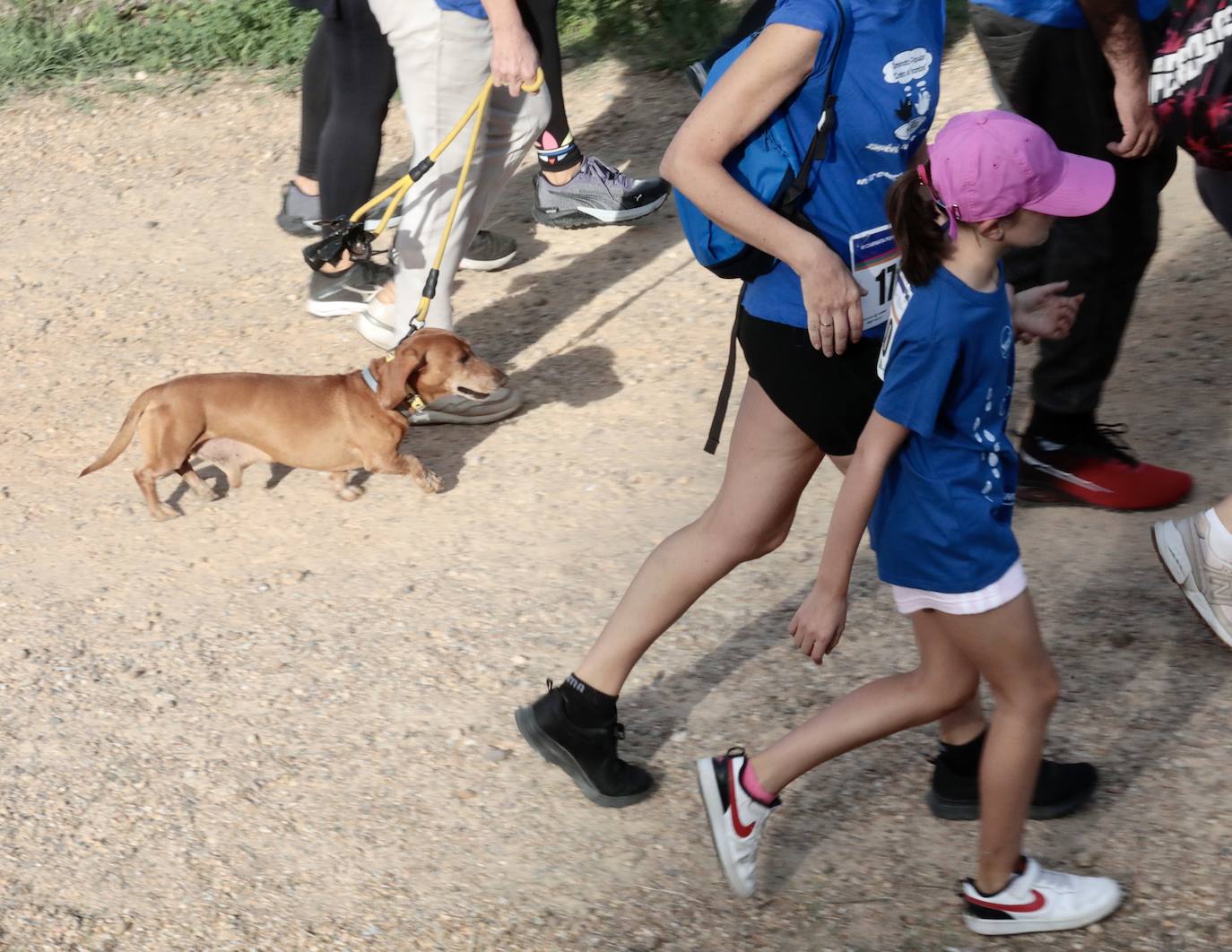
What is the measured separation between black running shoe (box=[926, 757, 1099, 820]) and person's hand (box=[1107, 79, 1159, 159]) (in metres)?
1.62

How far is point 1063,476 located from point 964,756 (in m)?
1.41

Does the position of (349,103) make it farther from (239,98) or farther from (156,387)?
(239,98)

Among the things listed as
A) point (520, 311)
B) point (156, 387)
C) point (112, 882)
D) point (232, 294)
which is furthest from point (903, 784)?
point (232, 294)

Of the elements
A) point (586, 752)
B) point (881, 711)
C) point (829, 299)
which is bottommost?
point (586, 752)

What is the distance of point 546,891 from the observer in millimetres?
2934

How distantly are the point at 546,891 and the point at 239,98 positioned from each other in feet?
21.5

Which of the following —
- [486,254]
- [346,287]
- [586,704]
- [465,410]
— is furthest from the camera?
[486,254]

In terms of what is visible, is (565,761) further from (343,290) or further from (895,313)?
(343,290)

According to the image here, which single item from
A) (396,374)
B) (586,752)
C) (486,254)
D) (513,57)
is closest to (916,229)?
(586,752)

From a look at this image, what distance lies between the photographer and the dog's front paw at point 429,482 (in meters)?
4.60

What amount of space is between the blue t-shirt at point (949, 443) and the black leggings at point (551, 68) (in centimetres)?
319

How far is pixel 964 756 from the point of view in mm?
2936

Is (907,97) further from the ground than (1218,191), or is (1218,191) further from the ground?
(907,97)

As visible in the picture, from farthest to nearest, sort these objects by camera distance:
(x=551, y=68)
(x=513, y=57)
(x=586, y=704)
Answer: (x=551, y=68) → (x=513, y=57) → (x=586, y=704)
